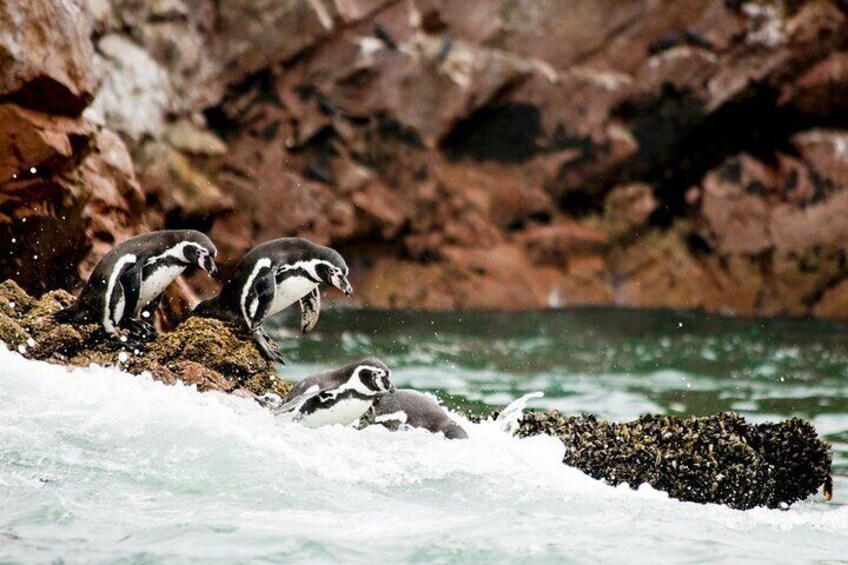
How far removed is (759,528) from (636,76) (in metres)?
11.7

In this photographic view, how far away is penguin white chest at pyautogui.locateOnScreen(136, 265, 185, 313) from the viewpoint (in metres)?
7.13

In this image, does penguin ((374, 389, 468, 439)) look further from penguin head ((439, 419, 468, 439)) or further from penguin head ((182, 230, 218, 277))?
penguin head ((182, 230, 218, 277))

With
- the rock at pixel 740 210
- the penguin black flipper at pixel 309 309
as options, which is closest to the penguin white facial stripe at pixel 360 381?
the penguin black flipper at pixel 309 309

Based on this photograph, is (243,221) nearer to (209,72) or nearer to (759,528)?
(209,72)

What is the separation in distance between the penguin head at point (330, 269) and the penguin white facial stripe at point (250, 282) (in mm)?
344

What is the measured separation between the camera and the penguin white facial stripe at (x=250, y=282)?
286 inches

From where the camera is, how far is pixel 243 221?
15.5 meters

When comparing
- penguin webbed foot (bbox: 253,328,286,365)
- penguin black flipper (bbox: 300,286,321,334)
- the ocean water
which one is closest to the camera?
the ocean water

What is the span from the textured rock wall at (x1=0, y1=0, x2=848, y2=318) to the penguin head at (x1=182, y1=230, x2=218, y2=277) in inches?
303

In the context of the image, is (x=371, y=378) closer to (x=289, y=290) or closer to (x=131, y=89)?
(x=289, y=290)

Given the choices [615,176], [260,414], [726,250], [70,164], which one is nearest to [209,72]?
[615,176]

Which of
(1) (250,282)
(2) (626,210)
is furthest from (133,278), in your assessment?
(2) (626,210)

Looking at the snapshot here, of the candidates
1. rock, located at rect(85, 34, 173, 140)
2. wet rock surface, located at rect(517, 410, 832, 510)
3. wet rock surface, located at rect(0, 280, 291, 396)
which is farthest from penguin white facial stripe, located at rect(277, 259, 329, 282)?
rock, located at rect(85, 34, 173, 140)

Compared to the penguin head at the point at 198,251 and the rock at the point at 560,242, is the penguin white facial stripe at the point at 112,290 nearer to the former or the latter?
the penguin head at the point at 198,251
